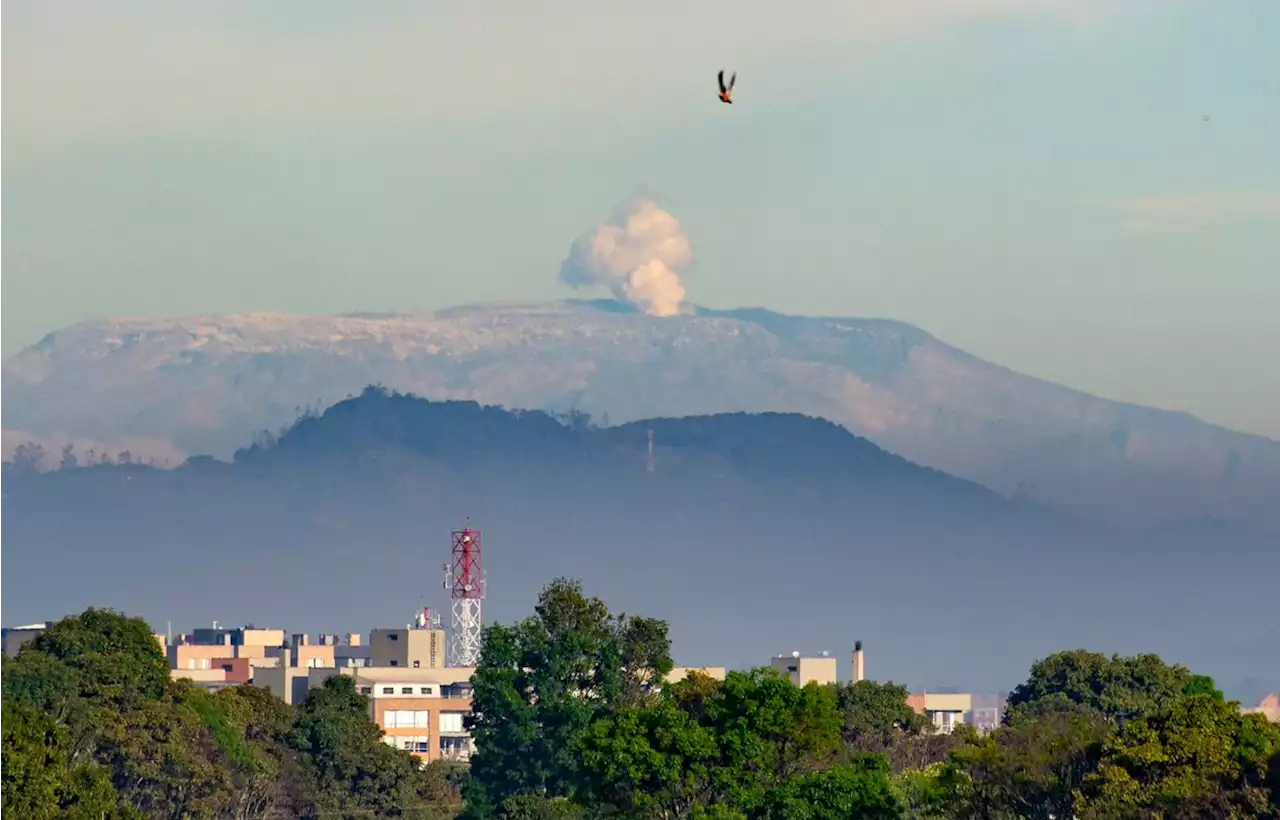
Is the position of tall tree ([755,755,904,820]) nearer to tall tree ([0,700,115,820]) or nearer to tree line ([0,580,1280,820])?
tree line ([0,580,1280,820])

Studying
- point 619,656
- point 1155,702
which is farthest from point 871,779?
point 1155,702

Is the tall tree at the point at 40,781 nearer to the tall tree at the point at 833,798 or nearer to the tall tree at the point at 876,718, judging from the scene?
the tall tree at the point at 833,798

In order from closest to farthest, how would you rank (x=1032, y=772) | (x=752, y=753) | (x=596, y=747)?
(x=1032, y=772) → (x=752, y=753) → (x=596, y=747)

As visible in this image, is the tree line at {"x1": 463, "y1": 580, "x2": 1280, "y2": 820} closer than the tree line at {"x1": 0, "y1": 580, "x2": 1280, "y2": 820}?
Yes

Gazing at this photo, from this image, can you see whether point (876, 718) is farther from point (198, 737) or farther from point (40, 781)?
point (40, 781)

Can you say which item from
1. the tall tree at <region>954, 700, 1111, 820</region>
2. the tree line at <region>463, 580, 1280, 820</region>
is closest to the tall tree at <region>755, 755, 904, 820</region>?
the tree line at <region>463, 580, 1280, 820</region>

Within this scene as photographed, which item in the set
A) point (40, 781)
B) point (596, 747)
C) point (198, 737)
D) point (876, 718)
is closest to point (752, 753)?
point (596, 747)
